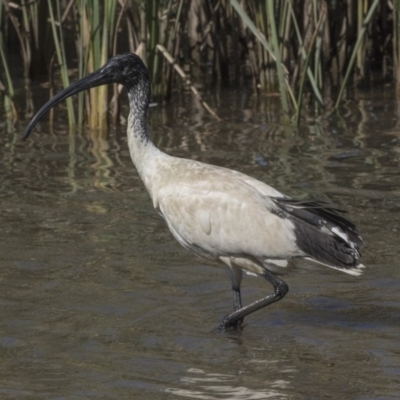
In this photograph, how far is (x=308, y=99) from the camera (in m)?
11.5

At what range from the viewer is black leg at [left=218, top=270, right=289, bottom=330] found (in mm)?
5730

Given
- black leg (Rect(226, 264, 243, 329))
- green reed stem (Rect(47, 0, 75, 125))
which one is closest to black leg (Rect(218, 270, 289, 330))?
black leg (Rect(226, 264, 243, 329))

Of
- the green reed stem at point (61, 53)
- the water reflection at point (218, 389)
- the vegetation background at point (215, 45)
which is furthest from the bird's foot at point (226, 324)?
the green reed stem at point (61, 53)

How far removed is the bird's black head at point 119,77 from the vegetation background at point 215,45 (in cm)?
269

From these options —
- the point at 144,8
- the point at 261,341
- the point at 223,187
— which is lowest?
the point at 261,341

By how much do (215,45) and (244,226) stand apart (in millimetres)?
6792

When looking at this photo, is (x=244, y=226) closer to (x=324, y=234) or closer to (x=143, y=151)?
(x=324, y=234)

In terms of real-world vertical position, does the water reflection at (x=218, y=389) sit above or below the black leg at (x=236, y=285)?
below

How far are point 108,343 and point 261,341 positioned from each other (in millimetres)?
809

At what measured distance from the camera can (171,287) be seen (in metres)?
6.45

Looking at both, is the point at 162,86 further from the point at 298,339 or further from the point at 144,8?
the point at 298,339

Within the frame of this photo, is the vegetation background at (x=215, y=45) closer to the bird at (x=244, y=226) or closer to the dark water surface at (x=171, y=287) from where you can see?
the dark water surface at (x=171, y=287)

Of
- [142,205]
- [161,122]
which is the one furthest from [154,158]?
[161,122]

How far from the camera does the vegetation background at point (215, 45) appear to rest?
31.3ft
